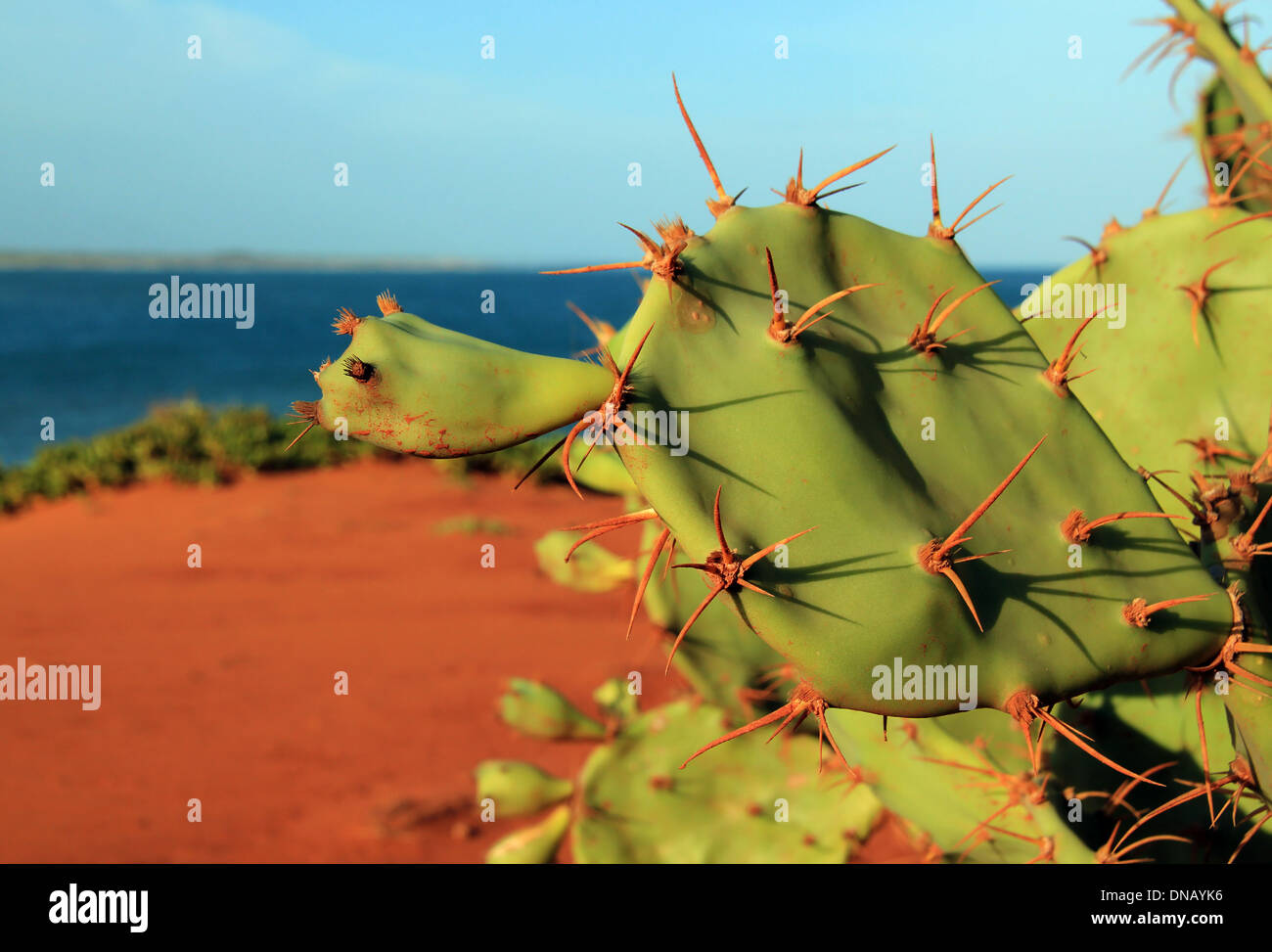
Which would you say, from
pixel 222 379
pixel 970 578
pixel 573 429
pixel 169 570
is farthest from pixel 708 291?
pixel 222 379

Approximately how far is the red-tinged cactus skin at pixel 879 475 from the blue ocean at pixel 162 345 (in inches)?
206

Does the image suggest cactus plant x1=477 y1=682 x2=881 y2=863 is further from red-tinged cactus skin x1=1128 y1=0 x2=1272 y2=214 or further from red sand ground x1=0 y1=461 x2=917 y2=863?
red-tinged cactus skin x1=1128 y1=0 x2=1272 y2=214

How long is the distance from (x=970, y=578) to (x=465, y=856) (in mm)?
2618

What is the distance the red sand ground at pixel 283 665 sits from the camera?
3428 millimetres

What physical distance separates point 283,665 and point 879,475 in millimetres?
4322

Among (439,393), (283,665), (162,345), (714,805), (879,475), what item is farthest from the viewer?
(162,345)

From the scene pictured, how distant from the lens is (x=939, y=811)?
1.76 meters

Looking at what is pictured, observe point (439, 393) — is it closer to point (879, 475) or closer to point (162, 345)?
point (879, 475)

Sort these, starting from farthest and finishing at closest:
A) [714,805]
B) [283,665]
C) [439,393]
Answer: [283,665] → [714,805] → [439,393]

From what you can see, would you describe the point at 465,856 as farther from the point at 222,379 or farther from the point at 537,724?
the point at 222,379

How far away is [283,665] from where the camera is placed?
483 cm

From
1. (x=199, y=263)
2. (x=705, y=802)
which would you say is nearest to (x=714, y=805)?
(x=705, y=802)

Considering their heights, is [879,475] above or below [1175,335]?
below

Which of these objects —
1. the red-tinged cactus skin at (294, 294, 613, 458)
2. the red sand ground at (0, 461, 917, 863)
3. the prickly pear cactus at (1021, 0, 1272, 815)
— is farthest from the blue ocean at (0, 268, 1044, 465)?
the red-tinged cactus skin at (294, 294, 613, 458)
